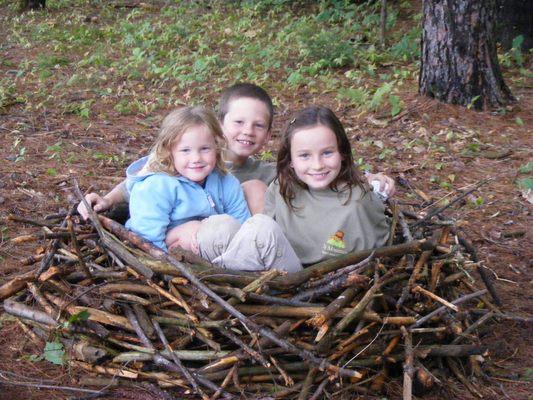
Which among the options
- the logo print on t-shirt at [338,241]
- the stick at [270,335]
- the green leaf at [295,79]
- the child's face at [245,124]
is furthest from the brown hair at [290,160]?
the green leaf at [295,79]

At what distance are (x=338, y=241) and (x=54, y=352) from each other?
157 centimetres

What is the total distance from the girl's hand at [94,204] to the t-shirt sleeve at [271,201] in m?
0.93

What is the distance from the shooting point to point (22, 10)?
1477cm

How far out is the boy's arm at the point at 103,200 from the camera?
12.5ft

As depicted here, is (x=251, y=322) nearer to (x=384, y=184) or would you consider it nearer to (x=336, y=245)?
(x=336, y=245)

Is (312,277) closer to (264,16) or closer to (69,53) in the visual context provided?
(69,53)

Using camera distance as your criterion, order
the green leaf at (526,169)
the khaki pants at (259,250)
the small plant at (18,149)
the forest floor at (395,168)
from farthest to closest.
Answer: the small plant at (18,149), the green leaf at (526,169), the forest floor at (395,168), the khaki pants at (259,250)

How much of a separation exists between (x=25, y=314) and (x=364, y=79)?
643 centimetres

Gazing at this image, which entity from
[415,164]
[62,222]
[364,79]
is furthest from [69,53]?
[62,222]

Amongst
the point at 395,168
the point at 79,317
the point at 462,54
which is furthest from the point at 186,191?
the point at 462,54

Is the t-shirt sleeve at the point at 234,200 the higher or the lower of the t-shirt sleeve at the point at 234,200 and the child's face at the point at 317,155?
the lower

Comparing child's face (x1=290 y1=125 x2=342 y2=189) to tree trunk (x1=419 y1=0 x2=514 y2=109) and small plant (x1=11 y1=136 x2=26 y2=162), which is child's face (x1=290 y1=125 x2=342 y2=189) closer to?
small plant (x1=11 y1=136 x2=26 y2=162)

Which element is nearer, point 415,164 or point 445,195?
point 445,195

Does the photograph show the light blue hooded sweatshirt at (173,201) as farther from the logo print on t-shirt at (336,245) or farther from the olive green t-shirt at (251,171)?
the logo print on t-shirt at (336,245)
